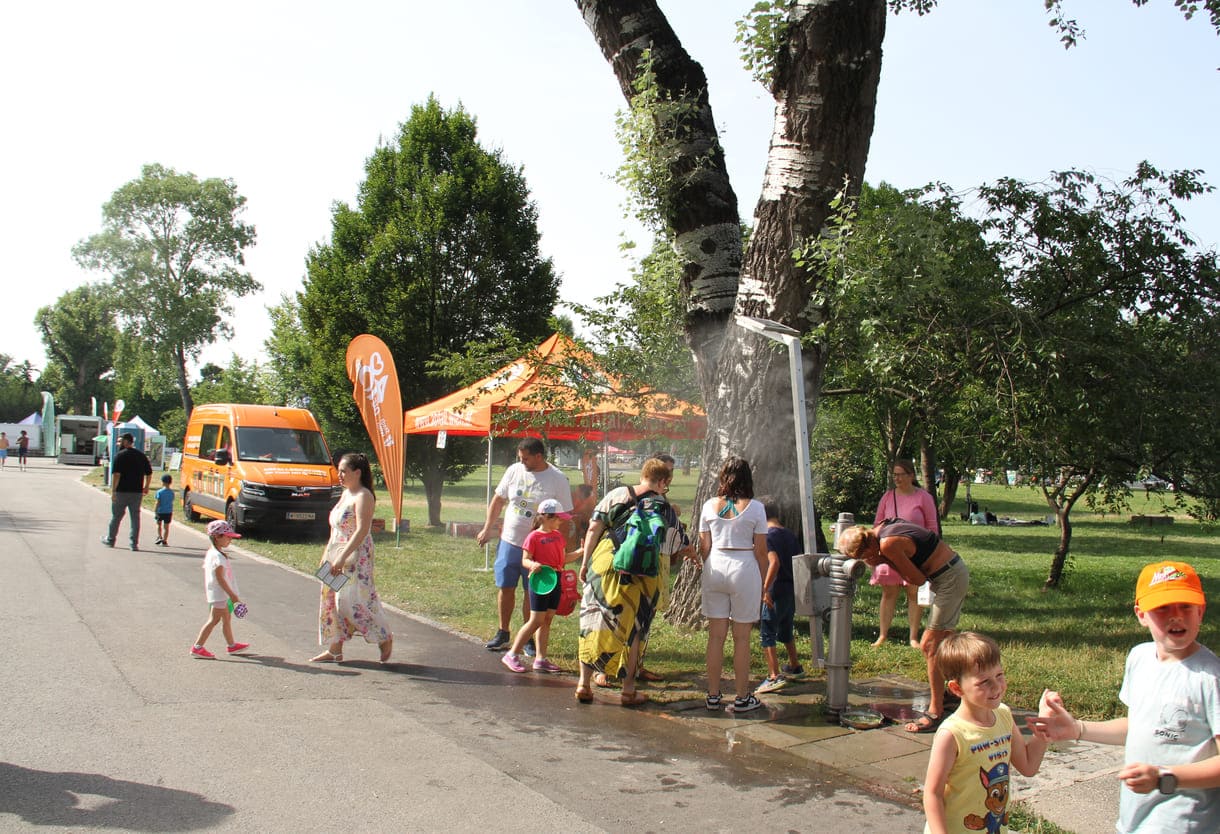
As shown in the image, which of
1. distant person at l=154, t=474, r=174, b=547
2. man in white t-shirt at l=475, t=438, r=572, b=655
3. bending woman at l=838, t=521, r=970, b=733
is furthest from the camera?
distant person at l=154, t=474, r=174, b=547

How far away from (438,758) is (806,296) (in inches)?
204

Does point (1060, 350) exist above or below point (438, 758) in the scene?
above

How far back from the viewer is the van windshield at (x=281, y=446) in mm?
18203

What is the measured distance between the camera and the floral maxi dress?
7.55 meters

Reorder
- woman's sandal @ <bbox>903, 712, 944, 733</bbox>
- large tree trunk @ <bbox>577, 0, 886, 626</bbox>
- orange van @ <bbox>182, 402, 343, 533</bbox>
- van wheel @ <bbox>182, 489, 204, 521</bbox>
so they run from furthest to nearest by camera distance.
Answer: van wheel @ <bbox>182, 489, 204, 521</bbox>, orange van @ <bbox>182, 402, 343, 533</bbox>, large tree trunk @ <bbox>577, 0, 886, 626</bbox>, woman's sandal @ <bbox>903, 712, 944, 733</bbox>

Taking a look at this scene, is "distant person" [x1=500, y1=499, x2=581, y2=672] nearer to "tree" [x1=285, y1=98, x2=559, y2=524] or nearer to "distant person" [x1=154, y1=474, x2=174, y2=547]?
"distant person" [x1=154, y1=474, x2=174, y2=547]

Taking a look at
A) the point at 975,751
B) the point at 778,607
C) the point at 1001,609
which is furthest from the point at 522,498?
the point at 1001,609

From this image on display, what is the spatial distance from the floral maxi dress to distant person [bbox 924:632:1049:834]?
5.43 m

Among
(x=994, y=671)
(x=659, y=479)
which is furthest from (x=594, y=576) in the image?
(x=994, y=671)

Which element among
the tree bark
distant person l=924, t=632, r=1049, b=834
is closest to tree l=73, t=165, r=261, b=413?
the tree bark

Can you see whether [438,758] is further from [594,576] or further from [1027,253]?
[1027,253]

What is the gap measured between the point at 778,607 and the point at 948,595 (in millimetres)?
1457

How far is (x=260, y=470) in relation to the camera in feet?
57.4

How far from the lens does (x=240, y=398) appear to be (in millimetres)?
59500
